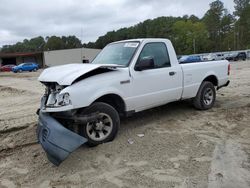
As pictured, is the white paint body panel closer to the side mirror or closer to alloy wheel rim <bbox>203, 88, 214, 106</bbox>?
the side mirror

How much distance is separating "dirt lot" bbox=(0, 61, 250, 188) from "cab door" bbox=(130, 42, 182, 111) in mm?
579

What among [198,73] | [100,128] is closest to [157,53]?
[198,73]

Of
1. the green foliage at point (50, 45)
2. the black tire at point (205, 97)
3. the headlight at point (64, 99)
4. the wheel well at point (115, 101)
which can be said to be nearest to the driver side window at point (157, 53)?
the wheel well at point (115, 101)

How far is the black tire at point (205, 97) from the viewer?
8219mm

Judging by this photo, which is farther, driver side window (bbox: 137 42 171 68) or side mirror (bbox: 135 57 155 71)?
driver side window (bbox: 137 42 171 68)

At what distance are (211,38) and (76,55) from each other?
212ft

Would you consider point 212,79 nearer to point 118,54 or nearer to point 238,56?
point 118,54

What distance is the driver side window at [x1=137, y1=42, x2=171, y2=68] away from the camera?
22.6 feet

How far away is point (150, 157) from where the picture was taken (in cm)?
530

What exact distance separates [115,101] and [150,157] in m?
1.45

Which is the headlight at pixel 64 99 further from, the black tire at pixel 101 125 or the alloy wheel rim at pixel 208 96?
the alloy wheel rim at pixel 208 96

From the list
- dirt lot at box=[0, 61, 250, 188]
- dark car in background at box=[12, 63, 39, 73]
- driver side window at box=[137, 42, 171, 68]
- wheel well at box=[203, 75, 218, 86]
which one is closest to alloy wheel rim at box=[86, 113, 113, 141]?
dirt lot at box=[0, 61, 250, 188]

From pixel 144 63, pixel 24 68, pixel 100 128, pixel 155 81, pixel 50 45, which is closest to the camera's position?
pixel 100 128

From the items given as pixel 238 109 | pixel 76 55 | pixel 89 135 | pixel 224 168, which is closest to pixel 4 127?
pixel 89 135
